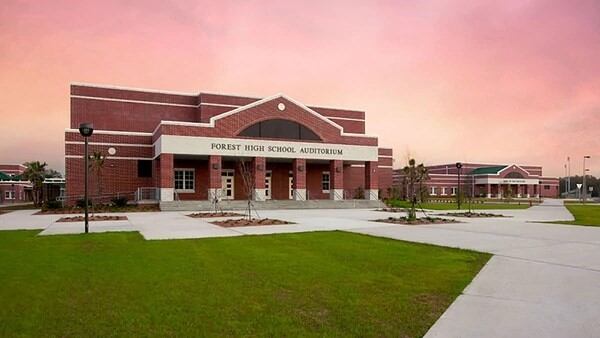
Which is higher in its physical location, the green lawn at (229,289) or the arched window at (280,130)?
the arched window at (280,130)

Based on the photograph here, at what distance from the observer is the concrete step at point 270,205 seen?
32.5m

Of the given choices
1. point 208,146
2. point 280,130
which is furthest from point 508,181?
point 208,146

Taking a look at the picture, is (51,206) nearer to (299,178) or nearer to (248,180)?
(248,180)

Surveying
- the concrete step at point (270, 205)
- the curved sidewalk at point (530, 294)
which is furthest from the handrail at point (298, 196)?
the curved sidewalk at point (530, 294)

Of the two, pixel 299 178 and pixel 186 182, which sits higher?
pixel 299 178

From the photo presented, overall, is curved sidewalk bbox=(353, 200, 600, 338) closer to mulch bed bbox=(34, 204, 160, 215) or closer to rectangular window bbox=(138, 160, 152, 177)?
mulch bed bbox=(34, 204, 160, 215)

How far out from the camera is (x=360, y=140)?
4247 centimetres

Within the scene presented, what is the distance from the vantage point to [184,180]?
39.2 m

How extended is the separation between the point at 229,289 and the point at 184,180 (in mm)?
33947

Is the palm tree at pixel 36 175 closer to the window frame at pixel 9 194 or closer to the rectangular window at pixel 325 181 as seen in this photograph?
the window frame at pixel 9 194

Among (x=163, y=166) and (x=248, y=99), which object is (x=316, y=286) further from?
(x=248, y=99)

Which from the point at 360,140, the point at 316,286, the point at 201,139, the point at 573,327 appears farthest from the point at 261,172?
the point at 573,327

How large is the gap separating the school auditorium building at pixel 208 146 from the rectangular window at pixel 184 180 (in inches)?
3.4

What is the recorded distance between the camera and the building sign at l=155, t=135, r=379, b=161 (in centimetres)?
3469
